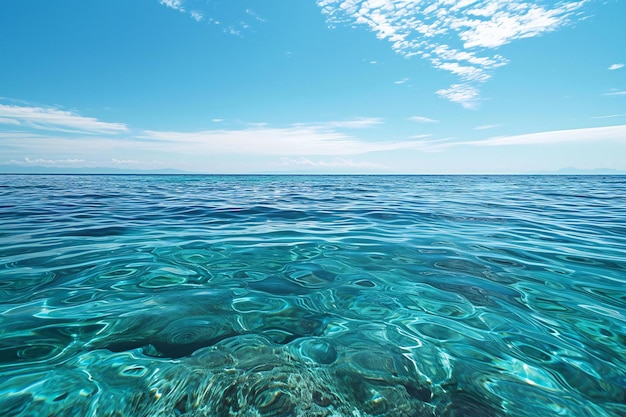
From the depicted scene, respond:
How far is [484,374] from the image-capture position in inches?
76.2

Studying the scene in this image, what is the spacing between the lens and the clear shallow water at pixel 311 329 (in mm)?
1714

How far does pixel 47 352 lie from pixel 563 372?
3.83 m

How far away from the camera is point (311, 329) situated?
2.47 metres

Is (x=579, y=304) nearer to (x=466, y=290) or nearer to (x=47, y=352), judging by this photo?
(x=466, y=290)

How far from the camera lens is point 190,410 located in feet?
5.32

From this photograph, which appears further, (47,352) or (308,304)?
(308,304)

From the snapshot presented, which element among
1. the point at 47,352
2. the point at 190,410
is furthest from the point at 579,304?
the point at 47,352

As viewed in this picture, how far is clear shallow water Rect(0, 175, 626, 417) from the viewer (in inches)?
67.5

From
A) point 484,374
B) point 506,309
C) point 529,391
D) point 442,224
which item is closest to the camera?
point 529,391

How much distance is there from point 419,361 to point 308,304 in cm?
123

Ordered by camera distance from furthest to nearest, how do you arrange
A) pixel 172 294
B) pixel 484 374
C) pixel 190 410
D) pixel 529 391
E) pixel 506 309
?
pixel 172 294 → pixel 506 309 → pixel 484 374 → pixel 529 391 → pixel 190 410

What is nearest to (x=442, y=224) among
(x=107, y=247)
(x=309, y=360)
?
(x=309, y=360)

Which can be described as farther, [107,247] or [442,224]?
[442,224]

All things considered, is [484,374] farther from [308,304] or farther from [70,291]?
[70,291]
